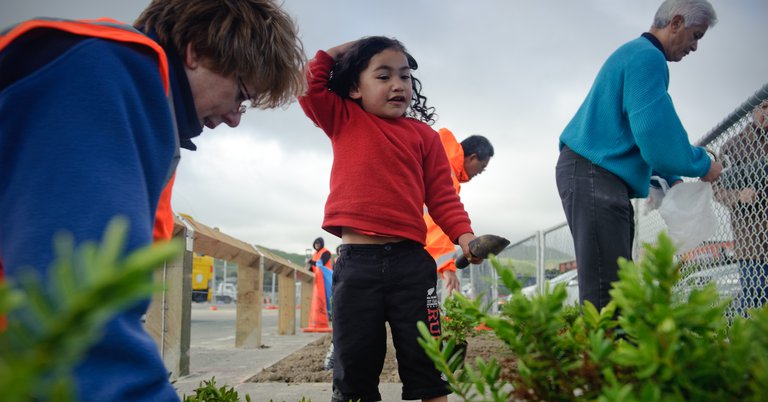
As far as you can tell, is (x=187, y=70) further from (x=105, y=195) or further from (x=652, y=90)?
(x=652, y=90)

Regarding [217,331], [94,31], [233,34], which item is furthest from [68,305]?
[217,331]

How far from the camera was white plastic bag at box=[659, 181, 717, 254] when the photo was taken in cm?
340

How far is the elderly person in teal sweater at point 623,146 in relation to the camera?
282 centimetres

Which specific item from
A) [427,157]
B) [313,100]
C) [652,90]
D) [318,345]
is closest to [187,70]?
[313,100]

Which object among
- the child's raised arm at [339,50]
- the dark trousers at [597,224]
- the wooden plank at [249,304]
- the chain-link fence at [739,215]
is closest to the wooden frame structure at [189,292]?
the wooden plank at [249,304]

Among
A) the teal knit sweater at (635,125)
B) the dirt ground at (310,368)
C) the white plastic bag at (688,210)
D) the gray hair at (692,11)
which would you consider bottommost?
the dirt ground at (310,368)

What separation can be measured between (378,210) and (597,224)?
3.82ft

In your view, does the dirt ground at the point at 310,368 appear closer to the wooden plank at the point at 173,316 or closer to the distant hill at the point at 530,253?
the wooden plank at the point at 173,316

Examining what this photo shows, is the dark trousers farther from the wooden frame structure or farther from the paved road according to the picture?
the paved road

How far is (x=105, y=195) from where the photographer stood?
3.48 ft

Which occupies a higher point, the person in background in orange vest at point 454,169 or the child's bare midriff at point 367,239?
the person in background in orange vest at point 454,169

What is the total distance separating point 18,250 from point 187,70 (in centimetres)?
70

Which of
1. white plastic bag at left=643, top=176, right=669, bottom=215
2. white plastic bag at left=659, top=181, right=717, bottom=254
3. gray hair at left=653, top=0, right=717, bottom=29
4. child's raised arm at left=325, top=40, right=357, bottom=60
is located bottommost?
white plastic bag at left=659, top=181, right=717, bottom=254

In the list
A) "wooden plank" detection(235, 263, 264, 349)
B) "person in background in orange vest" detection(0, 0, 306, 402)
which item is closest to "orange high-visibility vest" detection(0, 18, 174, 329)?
"person in background in orange vest" detection(0, 0, 306, 402)
